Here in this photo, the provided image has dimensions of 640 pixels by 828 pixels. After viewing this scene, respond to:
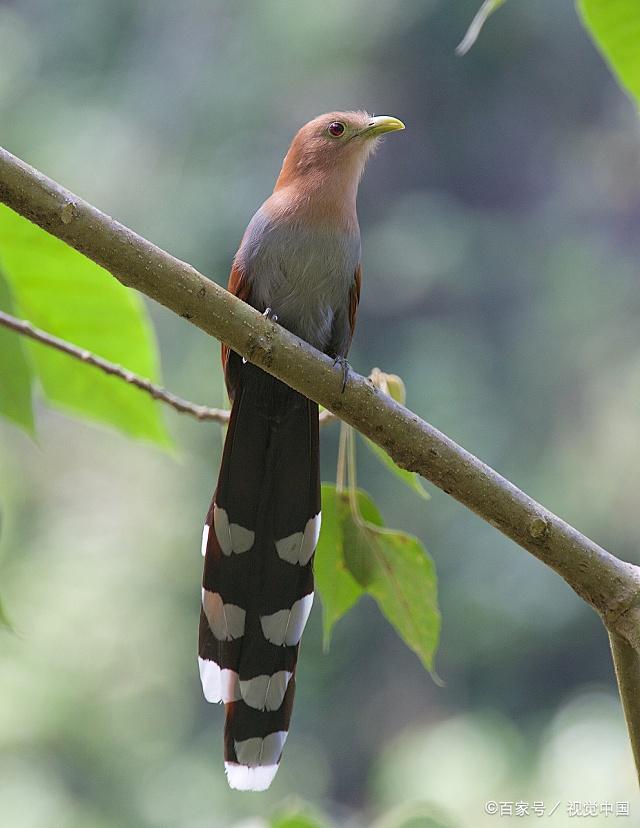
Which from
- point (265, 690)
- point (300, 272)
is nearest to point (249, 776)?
point (265, 690)

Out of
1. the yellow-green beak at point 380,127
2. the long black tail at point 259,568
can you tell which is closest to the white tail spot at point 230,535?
the long black tail at point 259,568

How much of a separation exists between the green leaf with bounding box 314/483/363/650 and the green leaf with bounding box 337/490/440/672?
0.12 feet

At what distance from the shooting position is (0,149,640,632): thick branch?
127 centimetres

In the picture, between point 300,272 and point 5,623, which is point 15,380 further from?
point 300,272

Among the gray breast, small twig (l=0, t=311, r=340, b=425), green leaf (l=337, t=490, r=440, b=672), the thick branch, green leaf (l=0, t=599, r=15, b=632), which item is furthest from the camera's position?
the gray breast

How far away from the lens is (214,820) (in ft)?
22.6

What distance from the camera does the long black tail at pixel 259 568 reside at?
1710mm

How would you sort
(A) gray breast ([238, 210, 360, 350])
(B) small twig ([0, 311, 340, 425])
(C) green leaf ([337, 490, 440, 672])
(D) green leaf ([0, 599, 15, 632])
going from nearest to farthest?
(D) green leaf ([0, 599, 15, 632])
(C) green leaf ([337, 490, 440, 672])
(B) small twig ([0, 311, 340, 425])
(A) gray breast ([238, 210, 360, 350])

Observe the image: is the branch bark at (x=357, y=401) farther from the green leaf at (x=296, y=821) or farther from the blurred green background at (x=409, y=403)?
the blurred green background at (x=409, y=403)

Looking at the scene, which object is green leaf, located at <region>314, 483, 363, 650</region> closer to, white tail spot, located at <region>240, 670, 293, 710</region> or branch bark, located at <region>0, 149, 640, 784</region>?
white tail spot, located at <region>240, 670, 293, 710</region>

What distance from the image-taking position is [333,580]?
163 cm

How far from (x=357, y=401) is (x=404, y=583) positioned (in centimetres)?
33

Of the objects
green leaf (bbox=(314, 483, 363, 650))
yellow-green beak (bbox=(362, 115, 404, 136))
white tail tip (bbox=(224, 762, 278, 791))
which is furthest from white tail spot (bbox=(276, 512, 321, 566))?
yellow-green beak (bbox=(362, 115, 404, 136))

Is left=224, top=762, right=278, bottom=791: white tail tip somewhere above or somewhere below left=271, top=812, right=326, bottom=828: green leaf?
above
